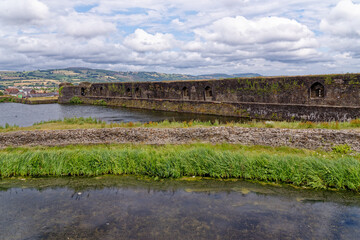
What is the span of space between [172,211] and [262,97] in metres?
17.6

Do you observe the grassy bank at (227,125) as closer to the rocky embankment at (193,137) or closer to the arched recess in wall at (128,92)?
the rocky embankment at (193,137)

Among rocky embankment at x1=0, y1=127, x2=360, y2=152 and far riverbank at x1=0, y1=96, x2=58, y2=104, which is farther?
far riverbank at x1=0, y1=96, x2=58, y2=104

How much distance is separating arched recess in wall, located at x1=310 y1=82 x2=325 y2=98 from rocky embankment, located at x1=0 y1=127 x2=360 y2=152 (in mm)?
→ 9168

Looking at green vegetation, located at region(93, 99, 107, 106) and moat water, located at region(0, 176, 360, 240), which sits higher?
green vegetation, located at region(93, 99, 107, 106)

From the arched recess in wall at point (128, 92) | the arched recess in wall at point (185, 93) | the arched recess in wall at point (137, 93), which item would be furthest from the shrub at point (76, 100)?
the arched recess in wall at point (185, 93)

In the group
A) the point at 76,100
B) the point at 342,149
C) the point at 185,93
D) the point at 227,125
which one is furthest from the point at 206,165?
the point at 76,100

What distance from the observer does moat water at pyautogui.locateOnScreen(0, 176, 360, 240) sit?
241 inches

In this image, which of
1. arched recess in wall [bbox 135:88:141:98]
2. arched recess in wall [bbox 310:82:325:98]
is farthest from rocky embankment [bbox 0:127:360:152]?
arched recess in wall [bbox 135:88:141:98]

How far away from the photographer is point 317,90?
19.8 meters

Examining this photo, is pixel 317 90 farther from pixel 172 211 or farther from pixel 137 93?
pixel 137 93

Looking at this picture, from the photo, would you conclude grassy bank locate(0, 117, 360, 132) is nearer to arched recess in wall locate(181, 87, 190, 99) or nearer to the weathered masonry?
the weathered masonry

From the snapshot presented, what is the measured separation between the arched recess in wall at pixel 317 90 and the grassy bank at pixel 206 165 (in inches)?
423

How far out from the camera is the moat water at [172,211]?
6129 mm

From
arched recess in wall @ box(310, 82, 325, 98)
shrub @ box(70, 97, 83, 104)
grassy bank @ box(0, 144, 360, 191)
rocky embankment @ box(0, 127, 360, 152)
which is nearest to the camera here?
grassy bank @ box(0, 144, 360, 191)
